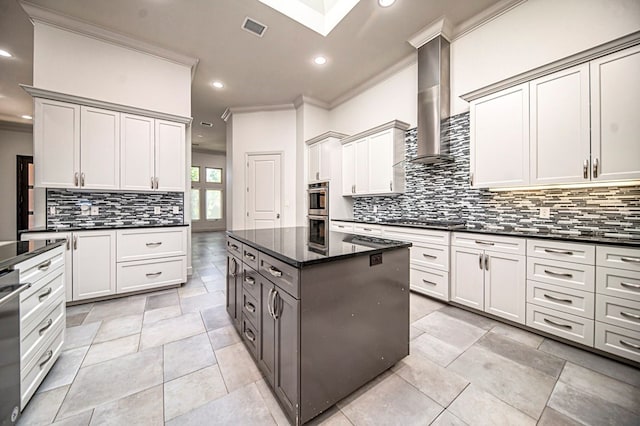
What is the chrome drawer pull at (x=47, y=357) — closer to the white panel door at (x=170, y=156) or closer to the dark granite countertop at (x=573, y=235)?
the white panel door at (x=170, y=156)

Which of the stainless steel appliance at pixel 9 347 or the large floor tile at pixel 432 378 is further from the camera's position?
the large floor tile at pixel 432 378

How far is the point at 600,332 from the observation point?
1.76m

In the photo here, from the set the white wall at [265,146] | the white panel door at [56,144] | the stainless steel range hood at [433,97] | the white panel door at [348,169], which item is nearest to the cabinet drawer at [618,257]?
the stainless steel range hood at [433,97]

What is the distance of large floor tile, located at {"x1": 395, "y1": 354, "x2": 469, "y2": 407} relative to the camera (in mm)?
1412

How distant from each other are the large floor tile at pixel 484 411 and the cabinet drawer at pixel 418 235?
1.51 m

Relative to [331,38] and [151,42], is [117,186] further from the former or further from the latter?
[331,38]

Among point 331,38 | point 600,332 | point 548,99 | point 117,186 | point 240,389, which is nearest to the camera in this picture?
point 240,389

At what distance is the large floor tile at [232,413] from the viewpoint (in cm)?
122

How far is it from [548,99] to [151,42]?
181 inches

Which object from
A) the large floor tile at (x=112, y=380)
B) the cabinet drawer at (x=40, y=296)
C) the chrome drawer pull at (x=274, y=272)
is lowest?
the large floor tile at (x=112, y=380)

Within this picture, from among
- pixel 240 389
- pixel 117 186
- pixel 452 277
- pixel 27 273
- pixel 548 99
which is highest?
pixel 548 99

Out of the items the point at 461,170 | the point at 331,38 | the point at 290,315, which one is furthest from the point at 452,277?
the point at 331,38

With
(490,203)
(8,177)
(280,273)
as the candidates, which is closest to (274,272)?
(280,273)

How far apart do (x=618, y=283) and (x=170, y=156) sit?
15.2 feet
